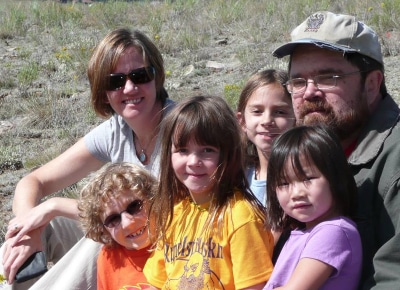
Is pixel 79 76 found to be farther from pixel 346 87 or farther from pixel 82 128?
pixel 346 87

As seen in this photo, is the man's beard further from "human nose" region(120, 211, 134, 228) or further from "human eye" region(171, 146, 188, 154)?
"human nose" region(120, 211, 134, 228)

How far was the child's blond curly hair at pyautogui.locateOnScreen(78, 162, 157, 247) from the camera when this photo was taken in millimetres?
3355

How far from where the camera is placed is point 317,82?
3.07m

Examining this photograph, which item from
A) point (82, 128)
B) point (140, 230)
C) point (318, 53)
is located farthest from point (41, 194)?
point (82, 128)

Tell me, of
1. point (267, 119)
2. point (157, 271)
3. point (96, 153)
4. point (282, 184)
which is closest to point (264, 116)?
point (267, 119)

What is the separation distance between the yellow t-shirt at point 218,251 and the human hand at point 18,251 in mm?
912

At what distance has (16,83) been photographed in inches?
328

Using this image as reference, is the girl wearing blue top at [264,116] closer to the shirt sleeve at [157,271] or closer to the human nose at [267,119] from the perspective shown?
the human nose at [267,119]

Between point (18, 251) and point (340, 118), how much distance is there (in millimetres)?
1732

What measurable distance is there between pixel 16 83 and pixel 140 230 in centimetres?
536

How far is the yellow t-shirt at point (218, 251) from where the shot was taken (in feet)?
Answer: 9.33

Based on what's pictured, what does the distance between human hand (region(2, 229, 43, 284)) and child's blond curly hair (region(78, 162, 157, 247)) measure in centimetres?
41

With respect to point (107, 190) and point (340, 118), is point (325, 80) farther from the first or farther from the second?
point (107, 190)

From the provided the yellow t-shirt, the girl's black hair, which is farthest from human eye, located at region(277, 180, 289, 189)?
the yellow t-shirt
